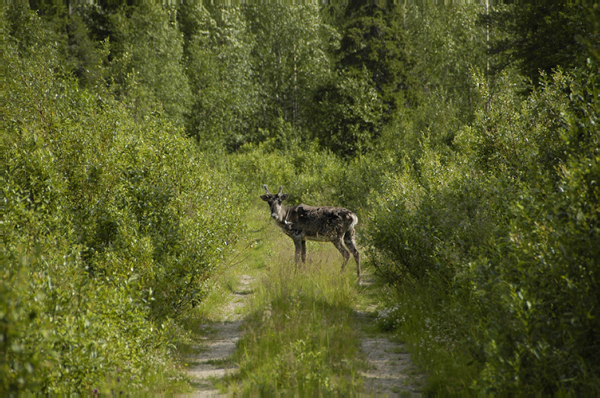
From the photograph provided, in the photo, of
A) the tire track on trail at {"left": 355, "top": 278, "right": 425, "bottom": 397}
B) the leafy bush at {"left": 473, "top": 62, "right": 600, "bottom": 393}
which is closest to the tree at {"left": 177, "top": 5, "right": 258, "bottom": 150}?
the tire track on trail at {"left": 355, "top": 278, "right": 425, "bottom": 397}

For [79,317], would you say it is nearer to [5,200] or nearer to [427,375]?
[5,200]

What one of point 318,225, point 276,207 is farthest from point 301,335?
point 276,207

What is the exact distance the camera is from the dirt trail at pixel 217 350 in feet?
23.7

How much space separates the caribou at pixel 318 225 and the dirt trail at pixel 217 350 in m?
2.33

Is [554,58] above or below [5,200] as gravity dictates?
above

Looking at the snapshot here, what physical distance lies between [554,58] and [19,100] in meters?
14.4

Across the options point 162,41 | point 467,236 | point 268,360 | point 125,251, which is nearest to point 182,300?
point 125,251

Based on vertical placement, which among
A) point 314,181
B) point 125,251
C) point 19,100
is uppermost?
point 19,100

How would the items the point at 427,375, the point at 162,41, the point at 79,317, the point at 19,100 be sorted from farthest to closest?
the point at 162,41 < the point at 19,100 < the point at 427,375 < the point at 79,317

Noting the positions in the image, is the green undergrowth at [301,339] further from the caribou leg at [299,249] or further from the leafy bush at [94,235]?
the caribou leg at [299,249]

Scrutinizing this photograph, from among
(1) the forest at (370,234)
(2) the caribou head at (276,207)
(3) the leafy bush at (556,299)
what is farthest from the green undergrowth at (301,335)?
(3) the leafy bush at (556,299)

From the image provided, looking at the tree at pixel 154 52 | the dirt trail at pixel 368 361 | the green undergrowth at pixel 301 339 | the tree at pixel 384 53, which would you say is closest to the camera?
the green undergrowth at pixel 301 339

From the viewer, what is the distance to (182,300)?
912 centimetres

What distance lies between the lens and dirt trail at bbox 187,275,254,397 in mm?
7230
